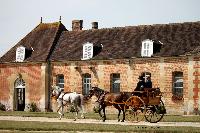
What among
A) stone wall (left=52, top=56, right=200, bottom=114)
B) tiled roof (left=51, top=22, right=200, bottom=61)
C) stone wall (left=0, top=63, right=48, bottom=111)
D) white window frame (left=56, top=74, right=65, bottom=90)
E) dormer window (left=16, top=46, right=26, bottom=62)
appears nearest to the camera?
stone wall (left=52, top=56, right=200, bottom=114)

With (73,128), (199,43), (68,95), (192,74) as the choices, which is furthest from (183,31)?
(73,128)

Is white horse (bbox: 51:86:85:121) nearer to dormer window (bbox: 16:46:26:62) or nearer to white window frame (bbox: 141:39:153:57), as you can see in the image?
white window frame (bbox: 141:39:153:57)

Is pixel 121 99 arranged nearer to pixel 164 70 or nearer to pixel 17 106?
pixel 164 70

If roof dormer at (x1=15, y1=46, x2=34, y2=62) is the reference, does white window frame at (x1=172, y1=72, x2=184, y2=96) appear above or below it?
below

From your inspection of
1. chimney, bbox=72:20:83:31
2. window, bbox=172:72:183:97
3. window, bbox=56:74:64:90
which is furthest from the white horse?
chimney, bbox=72:20:83:31

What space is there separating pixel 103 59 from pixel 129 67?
7.89 ft

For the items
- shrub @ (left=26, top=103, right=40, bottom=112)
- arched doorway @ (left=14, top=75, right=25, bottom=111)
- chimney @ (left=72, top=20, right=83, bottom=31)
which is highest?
chimney @ (left=72, top=20, right=83, bottom=31)

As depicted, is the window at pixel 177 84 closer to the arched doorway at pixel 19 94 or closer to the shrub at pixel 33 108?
the shrub at pixel 33 108

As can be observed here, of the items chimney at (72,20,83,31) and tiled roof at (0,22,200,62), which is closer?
tiled roof at (0,22,200,62)

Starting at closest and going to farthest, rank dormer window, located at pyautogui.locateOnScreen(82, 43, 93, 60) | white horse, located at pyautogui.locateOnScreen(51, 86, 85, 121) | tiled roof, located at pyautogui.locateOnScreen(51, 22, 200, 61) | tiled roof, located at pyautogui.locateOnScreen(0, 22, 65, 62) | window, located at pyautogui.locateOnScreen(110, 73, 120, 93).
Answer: white horse, located at pyautogui.locateOnScreen(51, 86, 85, 121), tiled roof, located at pyautogui.locateOnScreen(51, 22, 200, 61), window, located at pyautogui.locateOnScreen(110, 73, 120, 93), dormer window, located at pyautogui.locateOnScreen(82, 43, 93, 60), tiled roof, located at pyautogui.locateOnScreen(0, 22, 65, 62)

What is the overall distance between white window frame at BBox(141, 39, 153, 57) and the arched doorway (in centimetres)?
1233

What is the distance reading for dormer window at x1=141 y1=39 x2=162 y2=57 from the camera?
3245cm

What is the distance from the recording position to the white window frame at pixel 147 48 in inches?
1278

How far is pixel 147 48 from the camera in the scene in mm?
32812
